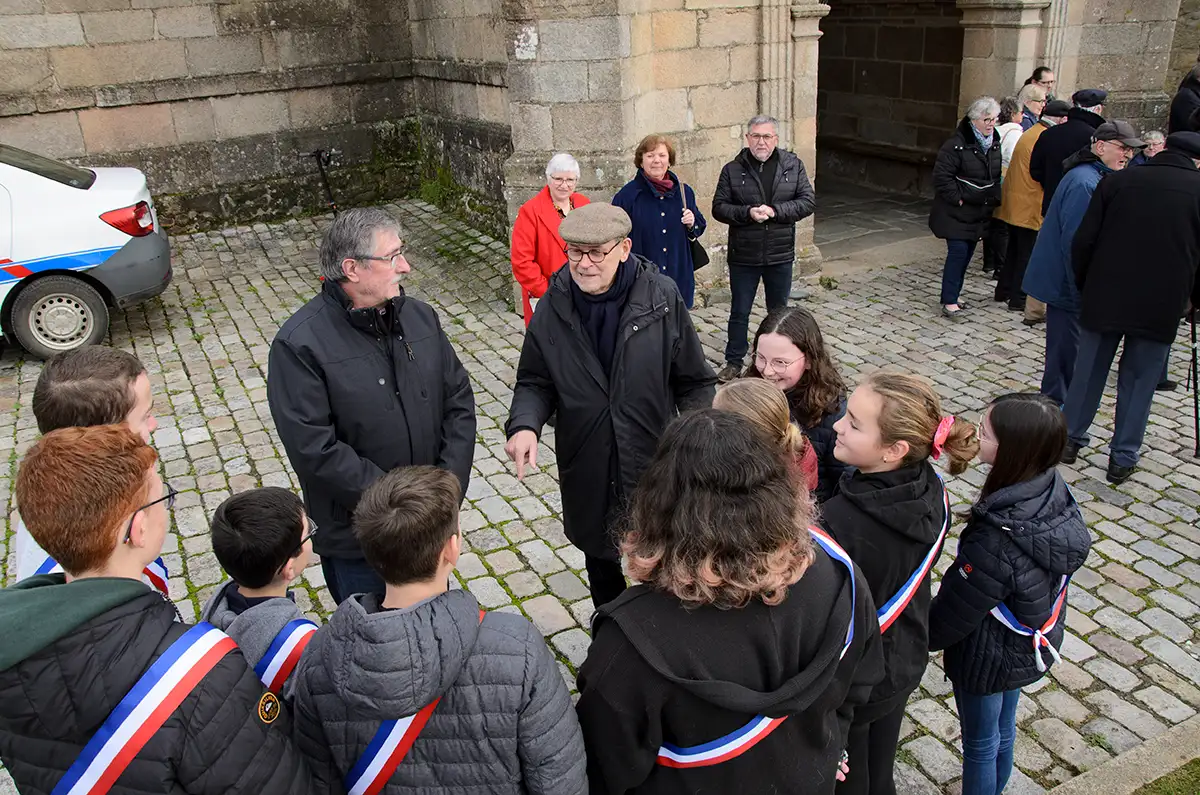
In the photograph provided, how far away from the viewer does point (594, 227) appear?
10.7 feet

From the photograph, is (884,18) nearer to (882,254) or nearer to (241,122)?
(882,254)

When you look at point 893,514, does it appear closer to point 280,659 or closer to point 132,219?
point 280,659

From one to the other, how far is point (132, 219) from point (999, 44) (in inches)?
334

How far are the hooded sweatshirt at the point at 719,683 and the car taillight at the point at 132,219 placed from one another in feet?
22.6

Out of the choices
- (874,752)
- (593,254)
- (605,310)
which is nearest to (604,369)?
(605,310)

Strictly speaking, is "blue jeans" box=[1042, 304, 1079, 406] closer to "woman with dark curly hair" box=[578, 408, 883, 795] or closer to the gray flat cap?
the gray flat cap

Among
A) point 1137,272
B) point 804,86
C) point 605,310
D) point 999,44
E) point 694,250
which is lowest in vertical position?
point 694,250

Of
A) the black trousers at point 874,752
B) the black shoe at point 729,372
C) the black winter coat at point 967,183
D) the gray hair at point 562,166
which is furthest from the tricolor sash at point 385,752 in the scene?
the black winter coat at point 967,183

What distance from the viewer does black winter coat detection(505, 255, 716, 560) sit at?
3381 mm

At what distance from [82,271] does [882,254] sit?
756 cm

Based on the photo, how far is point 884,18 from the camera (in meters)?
13.0

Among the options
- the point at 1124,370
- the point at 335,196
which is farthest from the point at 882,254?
the point at 335,196

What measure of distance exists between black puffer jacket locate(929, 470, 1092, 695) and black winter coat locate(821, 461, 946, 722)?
0.22m

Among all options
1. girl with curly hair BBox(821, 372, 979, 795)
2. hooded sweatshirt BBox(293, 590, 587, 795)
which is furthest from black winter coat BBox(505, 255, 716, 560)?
hooded sweatshirt BBox(293, 590, 587, 795)
